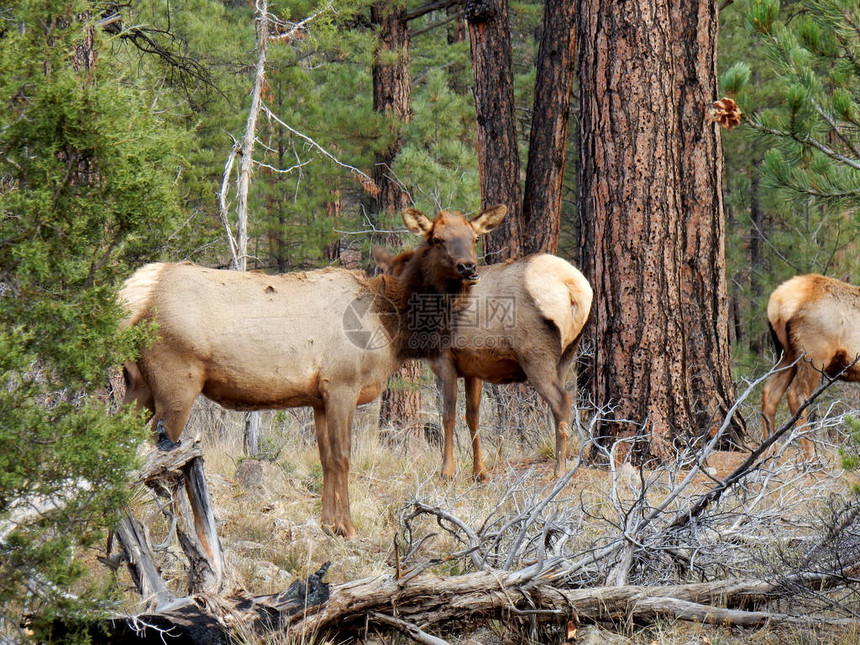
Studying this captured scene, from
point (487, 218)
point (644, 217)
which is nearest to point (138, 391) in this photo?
point (487, 218)

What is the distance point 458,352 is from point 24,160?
5.28m

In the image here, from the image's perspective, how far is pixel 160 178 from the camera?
3.71 meters

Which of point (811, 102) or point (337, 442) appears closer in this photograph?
point (811, 102)

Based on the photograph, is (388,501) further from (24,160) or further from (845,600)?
(24,160)

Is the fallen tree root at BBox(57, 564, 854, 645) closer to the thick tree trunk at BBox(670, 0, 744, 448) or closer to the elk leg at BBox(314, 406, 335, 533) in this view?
the elk leg at BBox(314, 406, 335, 533)

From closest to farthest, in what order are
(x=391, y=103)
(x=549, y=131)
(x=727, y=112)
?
1. (x=727, y=112)
2. (x=549, y=131)
3. (x=391, y=103)

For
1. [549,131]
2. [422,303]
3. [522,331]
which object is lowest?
[522,331]

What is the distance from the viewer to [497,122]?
11.8 m

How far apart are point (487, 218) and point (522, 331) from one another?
1.12m

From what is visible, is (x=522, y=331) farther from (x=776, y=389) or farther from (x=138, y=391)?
(x=138, y=391)

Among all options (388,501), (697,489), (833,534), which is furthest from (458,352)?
(833,534)

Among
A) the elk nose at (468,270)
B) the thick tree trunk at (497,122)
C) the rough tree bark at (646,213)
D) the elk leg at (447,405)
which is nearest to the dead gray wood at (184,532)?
the elk nose at (468,270)

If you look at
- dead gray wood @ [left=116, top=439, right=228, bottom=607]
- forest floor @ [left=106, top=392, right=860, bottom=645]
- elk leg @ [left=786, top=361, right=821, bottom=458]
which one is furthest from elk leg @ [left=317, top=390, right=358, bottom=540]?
elk leg @ [left=786, top=361, right=821, bottom=458]

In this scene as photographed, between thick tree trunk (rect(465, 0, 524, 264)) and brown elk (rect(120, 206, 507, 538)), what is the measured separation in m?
4.32
